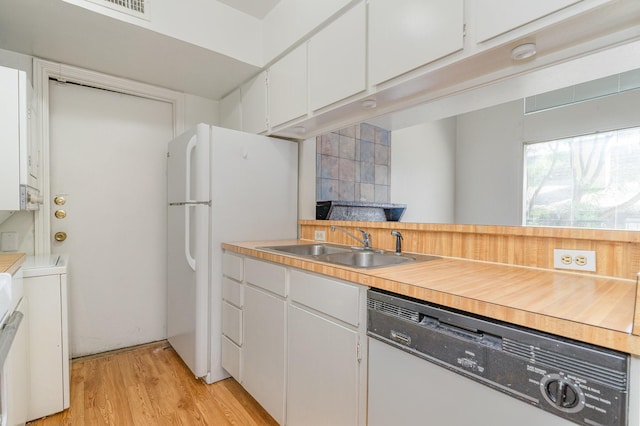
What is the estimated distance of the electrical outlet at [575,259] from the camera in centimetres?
112

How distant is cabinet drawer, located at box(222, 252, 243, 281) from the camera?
193 centimetres

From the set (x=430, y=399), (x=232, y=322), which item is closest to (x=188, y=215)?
(x=232, y=322)

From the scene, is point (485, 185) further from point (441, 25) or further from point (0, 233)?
point (0, 233)

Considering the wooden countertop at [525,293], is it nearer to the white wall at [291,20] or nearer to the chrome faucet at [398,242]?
the chrome faucet at [398,242]

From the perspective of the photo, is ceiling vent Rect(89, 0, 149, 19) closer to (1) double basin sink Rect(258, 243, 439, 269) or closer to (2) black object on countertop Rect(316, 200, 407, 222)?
(1) double basin sink Rect(258, 243, 439, 269)

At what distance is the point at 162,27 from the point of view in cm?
188

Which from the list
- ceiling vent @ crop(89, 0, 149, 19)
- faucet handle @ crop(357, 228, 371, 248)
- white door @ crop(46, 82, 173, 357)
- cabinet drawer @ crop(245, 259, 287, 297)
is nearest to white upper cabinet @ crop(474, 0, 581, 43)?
faucet handle @ crop(357, 228, 371, 248)

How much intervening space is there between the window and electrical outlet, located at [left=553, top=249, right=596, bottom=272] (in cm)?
24

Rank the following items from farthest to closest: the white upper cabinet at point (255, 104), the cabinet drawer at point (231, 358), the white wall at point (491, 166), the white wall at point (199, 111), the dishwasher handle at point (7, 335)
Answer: the white wall at point (199, 111) → the white upper cabinet at point (255, 104) → the cabinet drawer at point (231, 358) → the white wall at point (491, 166) → the dishwasher handle at point (7, 335)

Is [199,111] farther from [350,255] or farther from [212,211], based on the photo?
[350,255]

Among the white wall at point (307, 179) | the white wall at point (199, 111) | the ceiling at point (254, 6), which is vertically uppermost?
the ceiling at point (254, 6)

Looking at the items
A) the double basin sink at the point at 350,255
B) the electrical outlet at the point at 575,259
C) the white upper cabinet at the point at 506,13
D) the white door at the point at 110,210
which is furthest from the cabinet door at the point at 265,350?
the white upper cabinet at the point at 506,13

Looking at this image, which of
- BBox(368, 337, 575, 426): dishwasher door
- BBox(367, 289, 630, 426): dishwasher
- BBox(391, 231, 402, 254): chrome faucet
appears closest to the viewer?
BBox(367, 289, 630, 426): dishwasher

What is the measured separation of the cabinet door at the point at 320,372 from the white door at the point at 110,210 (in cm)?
173
